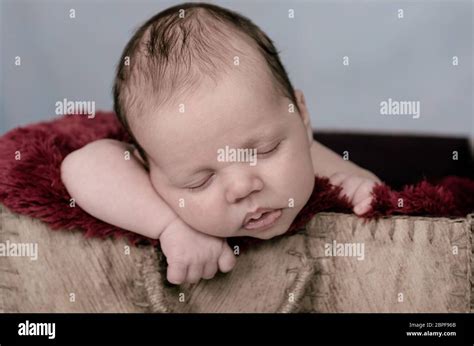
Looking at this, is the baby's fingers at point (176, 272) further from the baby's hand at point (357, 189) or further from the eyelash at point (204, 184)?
the baby's hand at point (357, 189)

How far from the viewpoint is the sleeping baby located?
831mm

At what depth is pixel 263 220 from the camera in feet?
2.83

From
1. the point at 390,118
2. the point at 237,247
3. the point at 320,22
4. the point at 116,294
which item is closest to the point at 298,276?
the point at 237,247

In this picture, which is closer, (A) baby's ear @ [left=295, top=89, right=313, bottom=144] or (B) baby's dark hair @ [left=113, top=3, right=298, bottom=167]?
(B) baby's dark hair @ [left=113, top=3, right=298, bottom=167]

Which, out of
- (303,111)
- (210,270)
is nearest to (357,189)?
(303,111)

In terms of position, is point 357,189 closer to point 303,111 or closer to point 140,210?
point 303,111

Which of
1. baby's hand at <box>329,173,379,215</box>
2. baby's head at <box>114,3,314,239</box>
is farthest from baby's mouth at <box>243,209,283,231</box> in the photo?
baby's hand at <box>329,173,379,215</box>

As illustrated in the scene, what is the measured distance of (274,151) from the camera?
2.84ft

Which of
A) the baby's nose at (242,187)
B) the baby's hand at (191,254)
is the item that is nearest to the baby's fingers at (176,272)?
the baby's hand at (191,254)

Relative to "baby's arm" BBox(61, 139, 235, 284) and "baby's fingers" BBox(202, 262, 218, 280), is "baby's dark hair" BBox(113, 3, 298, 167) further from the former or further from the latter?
"baby's fingers" BBox(202, 262, 218, 280)

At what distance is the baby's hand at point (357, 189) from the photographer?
2.85ft

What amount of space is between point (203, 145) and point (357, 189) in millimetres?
244
